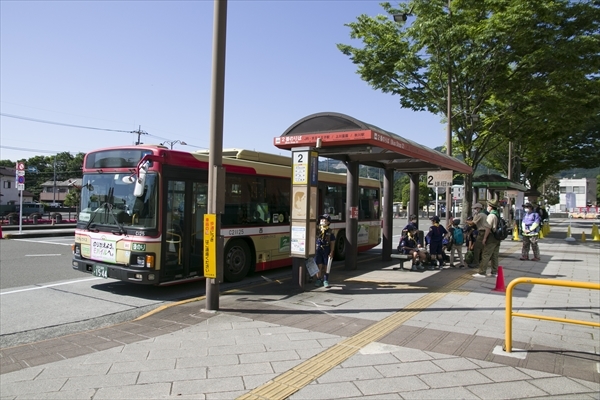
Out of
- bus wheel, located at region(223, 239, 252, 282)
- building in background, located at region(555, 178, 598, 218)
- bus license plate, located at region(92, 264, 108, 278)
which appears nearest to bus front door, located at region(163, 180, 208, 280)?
bus wheel, located at region(223, 239, 252, 282)

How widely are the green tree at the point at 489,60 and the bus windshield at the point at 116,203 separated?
1180cm

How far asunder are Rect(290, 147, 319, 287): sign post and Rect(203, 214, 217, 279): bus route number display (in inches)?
81.4

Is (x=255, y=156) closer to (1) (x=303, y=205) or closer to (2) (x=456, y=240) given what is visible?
(1) (x=303, y=205)

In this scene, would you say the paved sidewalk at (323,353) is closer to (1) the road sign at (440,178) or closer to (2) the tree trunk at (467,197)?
(1) the road sign at (440,178)

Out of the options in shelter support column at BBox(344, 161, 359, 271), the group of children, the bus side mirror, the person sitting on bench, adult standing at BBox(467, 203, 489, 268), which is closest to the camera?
the bus side mirror

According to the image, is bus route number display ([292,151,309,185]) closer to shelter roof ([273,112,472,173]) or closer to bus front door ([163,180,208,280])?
shelter roof ([273,112,472,173])

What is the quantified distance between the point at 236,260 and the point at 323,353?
17.0ft

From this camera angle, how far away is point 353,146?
356 inches

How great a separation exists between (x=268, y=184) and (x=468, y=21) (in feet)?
33.7

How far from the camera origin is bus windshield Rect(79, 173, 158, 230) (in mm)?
7898

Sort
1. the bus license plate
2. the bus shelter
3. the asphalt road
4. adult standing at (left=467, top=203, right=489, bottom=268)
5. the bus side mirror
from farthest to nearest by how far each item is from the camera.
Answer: adult standing at (left=467, top=203, right=489, bottom=268), the bus shelter, the bus license plate, the bus side mirror, the asphalt road

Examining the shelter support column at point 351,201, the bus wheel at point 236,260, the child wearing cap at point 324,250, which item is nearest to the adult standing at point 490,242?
the shelter support column at point 351,201

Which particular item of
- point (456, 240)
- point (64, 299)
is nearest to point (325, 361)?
point (64, 299)

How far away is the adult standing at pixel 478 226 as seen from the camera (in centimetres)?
1006
